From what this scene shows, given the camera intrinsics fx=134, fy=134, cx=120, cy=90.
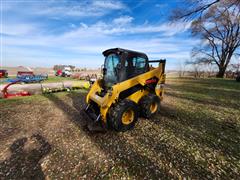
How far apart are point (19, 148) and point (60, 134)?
3.22 feet

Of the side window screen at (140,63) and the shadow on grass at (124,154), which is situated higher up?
the side window screen at (140,63)

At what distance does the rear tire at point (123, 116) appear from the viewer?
3627mm

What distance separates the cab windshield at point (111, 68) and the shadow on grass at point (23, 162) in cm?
264

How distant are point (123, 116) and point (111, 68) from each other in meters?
1.79

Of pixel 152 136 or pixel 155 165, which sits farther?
pixel 152 136

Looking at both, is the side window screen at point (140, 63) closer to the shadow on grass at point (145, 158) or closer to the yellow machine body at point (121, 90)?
the yellow machine body at point (121, 90)

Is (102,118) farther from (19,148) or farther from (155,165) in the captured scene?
(19,148)

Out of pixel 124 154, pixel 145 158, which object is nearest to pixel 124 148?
pixel 124 154

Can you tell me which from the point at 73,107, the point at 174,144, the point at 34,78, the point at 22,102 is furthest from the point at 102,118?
the point at 34,78

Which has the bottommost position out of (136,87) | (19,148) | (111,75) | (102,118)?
(19,148)

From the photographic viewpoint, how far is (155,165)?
2701 mm

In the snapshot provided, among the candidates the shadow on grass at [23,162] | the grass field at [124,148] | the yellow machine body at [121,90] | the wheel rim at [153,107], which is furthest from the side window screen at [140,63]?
the shadow on grass at [23,162]

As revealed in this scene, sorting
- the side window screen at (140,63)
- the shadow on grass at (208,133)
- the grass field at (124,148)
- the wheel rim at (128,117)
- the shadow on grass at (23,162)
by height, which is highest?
the side window screen at (140,63)

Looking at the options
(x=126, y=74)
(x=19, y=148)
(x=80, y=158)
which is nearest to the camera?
(x=80, y=158)
